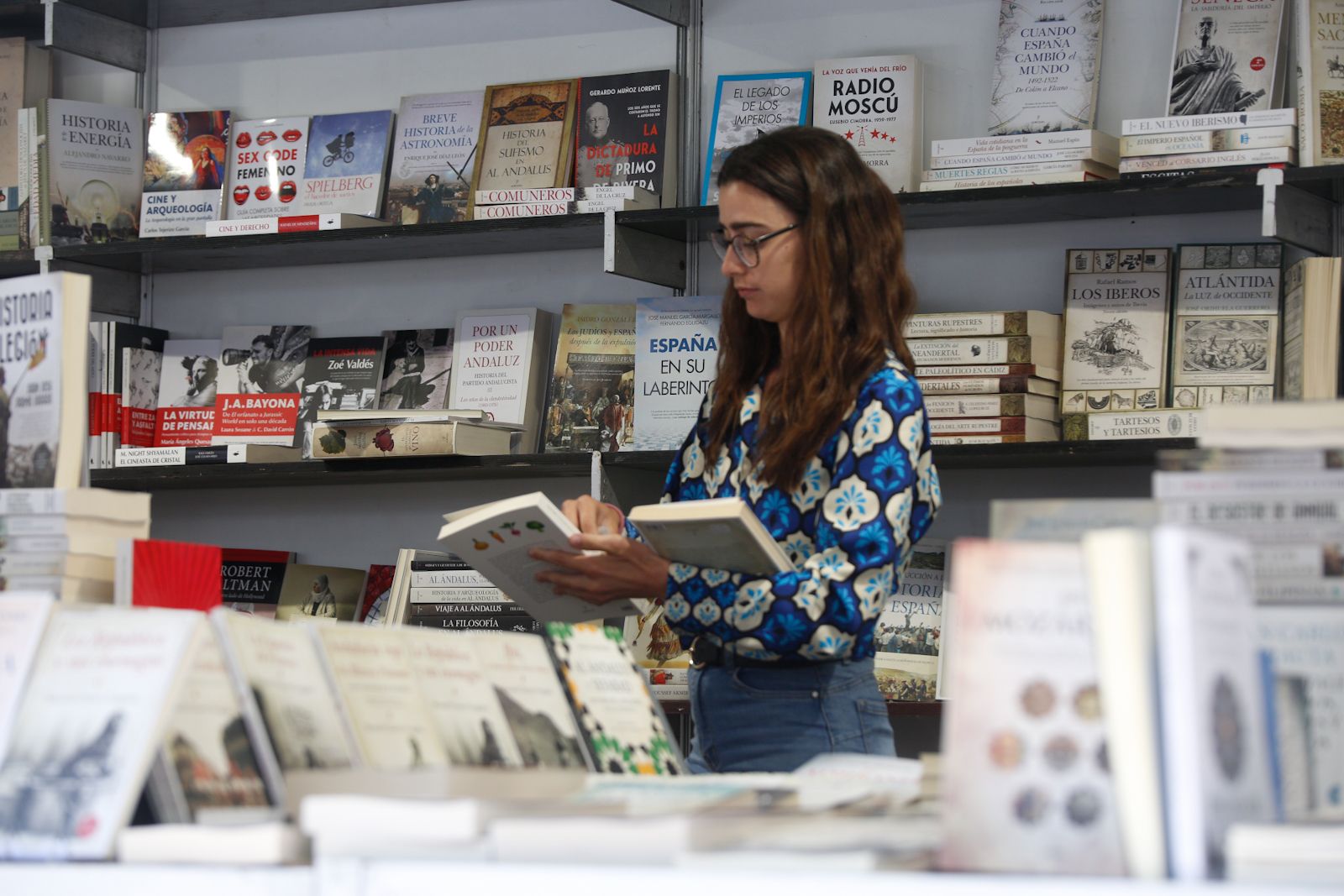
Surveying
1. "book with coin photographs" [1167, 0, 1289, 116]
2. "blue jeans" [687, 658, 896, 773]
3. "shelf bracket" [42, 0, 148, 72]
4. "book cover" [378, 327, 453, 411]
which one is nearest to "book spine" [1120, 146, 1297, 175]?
"book with coin photographs" [1167, 0, 1289, 116]

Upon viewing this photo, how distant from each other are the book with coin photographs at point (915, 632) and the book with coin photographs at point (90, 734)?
2.03 metres

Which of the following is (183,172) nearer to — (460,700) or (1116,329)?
(1116,329)

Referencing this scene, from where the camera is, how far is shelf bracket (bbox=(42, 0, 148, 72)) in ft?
12.1

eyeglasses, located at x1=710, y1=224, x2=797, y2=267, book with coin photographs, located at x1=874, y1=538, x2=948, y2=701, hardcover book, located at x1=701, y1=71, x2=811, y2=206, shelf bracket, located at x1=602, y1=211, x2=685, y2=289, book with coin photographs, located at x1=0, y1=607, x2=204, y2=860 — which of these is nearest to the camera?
book with coin photographs, located at x1=0, y1=607, x2=204, y2=860

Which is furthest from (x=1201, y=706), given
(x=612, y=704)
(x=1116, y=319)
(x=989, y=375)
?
(x=1116, y=319)

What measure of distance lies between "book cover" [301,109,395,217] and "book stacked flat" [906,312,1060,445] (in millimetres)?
1329

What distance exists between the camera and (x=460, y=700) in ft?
4.45

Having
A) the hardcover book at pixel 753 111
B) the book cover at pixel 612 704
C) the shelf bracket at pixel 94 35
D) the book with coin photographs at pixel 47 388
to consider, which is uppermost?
the shelf bracket at pixel 94 35

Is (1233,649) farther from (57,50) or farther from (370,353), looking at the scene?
(57,50)

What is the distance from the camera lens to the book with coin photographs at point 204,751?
1.20 meters

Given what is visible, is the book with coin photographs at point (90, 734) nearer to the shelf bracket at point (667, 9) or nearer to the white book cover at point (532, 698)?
the white book cover at point (532, 698)

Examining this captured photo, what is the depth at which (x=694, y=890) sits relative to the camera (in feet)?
3.19

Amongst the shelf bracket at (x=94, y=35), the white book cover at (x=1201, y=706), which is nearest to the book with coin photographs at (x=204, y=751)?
the white book cover at (x=1201, y=706)

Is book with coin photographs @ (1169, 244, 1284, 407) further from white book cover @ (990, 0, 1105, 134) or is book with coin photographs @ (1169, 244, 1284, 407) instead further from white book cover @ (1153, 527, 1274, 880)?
white book cover @ (1153, 527, 1274, 880)
